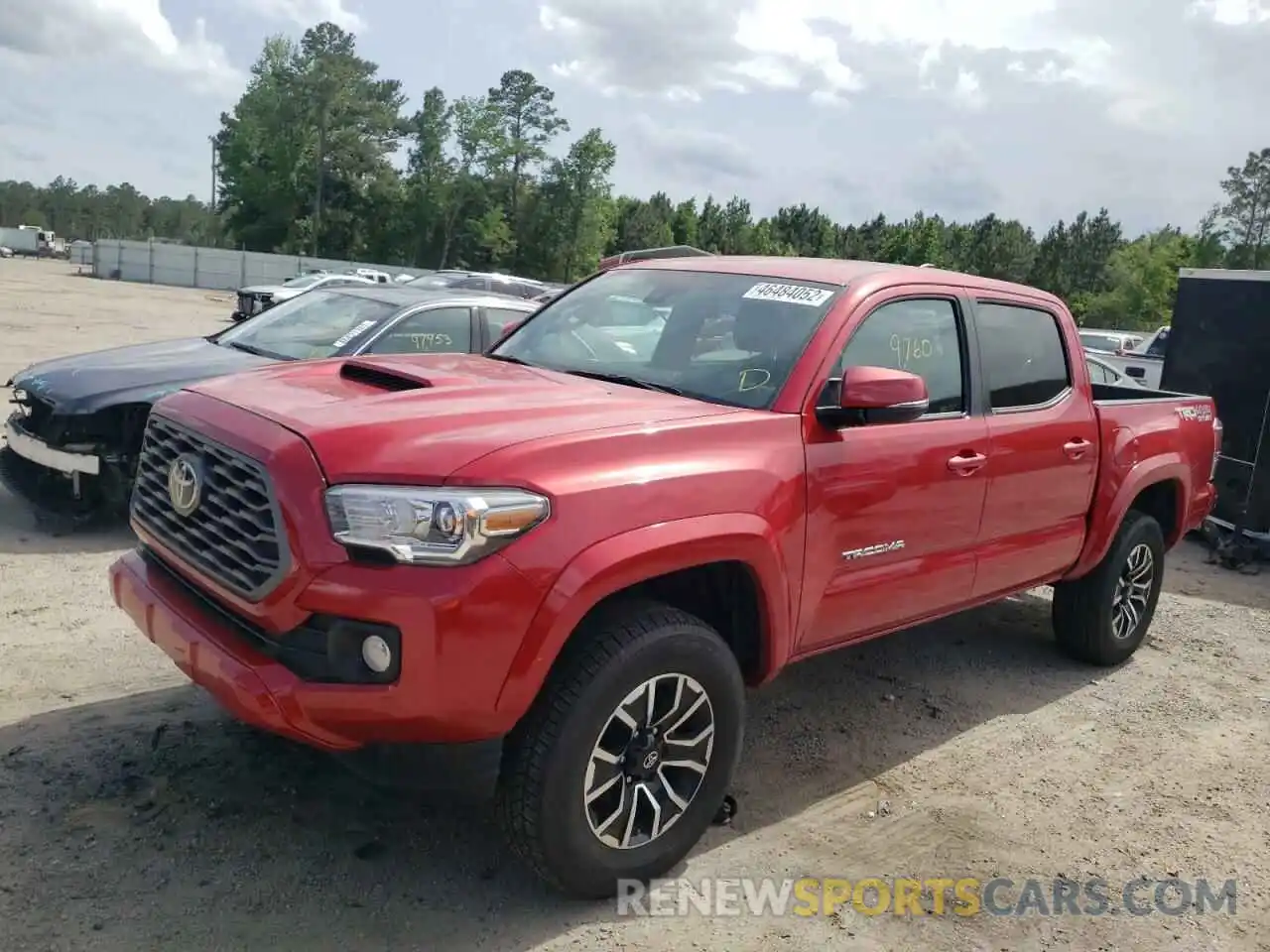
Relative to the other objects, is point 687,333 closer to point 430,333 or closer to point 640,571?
point 640,571

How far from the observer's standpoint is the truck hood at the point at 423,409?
9.20 ft

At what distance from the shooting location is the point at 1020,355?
4773mm

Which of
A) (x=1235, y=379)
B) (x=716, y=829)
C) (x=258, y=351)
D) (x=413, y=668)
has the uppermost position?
(x=1235, y=379)

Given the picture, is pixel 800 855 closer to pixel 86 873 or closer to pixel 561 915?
pixel 561 915

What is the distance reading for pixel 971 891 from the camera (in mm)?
3465

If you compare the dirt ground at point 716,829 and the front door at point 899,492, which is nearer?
the dirt ground at point 716,829

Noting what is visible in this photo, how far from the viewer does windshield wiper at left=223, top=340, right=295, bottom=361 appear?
6855mm

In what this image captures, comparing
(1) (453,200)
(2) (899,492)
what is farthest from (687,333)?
(1) (453,200)

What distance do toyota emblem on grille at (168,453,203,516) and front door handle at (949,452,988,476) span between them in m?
2.71

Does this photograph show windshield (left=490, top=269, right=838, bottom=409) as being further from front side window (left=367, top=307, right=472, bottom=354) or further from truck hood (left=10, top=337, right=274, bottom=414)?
truck hood (left=10, top=337, right=274, bottom=414)

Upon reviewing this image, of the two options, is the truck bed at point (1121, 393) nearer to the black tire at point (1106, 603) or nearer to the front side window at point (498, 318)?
the black tire at point (1106, 603)

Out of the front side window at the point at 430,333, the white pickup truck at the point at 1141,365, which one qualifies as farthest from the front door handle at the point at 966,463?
the white pickup truck at the point at 1141,365

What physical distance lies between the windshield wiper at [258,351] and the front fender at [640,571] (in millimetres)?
4455

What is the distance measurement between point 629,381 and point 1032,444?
1915 mm
